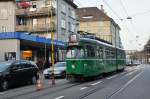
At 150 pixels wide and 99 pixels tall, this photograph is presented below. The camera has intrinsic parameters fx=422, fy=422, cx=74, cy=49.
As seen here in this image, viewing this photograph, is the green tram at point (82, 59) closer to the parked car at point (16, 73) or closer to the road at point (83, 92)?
the parked car at point (16, 73)

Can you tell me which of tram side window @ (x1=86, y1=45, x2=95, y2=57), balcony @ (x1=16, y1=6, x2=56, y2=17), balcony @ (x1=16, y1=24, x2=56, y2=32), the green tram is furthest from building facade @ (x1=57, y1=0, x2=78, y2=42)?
tram side window @ (x1=86, y1=45, x2=95, y2=57)

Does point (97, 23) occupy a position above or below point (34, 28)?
above

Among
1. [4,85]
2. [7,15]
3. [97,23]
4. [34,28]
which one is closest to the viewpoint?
[4,85]

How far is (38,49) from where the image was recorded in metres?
60.2

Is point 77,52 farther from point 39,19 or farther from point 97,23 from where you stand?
point 97,23

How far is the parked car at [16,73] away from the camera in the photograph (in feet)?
76.2

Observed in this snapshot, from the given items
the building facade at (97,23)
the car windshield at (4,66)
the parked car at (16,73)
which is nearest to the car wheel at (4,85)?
the parked car at (16,73)

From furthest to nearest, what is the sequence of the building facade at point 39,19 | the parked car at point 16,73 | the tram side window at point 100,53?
the building facade at point 39,19 < the tram side window at point 100,53 < the parked car at point 16,73

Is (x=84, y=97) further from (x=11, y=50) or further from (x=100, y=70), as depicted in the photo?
(x=11, y=50)

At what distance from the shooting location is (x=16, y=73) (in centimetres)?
2467


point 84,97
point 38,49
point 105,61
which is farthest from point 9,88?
point 38,49

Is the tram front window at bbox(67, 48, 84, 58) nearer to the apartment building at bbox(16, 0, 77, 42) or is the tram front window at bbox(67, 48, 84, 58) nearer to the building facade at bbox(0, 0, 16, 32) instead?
the apartment building at bbox(16, 0, 77, 42)

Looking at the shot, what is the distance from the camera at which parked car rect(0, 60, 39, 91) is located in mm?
23228

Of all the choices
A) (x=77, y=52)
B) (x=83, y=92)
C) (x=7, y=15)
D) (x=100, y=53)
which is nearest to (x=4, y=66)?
(x=77, y=52)
